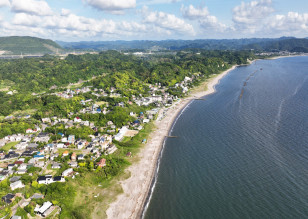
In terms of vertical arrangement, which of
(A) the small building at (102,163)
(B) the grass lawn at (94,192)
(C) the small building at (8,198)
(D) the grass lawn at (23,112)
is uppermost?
(D) the grass lawn at (23,112)

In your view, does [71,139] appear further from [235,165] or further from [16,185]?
[235,165]

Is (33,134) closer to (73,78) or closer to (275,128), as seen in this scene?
(275,128)

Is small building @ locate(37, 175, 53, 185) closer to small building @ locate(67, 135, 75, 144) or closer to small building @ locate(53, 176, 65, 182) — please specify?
small building @ locate(53, 176, 65, 182)

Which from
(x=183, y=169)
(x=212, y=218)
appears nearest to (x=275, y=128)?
(x=183, y=169)

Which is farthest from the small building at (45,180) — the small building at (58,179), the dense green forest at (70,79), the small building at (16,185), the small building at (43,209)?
the dense green forest at (70,79)

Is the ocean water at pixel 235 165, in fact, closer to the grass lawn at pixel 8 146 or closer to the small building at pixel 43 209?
the small building at pixel 43 209
